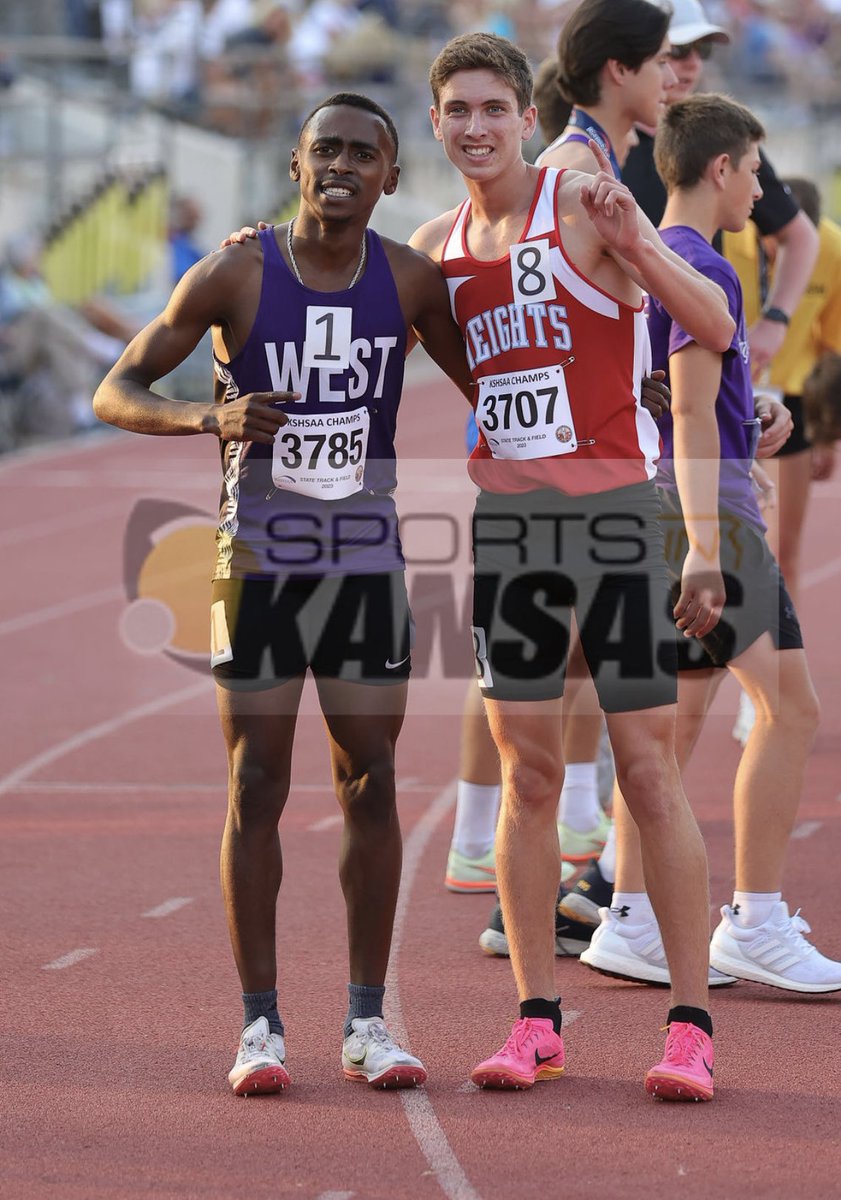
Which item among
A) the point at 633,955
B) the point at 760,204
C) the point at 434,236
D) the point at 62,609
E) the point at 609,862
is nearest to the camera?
the point at 434,236

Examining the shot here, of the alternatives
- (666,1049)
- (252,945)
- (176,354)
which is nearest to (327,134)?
(176,354)

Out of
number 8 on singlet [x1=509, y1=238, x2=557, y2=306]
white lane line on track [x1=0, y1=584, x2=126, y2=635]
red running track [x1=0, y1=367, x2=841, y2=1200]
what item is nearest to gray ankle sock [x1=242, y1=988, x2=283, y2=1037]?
red running track [x1=0, y1=367, x2=841, y2=1200]

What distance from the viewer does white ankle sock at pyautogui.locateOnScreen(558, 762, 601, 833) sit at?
20.6 feet

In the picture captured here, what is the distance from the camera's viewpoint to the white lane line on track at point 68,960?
535 cm

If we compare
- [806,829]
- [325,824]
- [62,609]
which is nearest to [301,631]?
[325,824]

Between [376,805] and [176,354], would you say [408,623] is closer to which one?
[376,805]

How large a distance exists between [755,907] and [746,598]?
841mm

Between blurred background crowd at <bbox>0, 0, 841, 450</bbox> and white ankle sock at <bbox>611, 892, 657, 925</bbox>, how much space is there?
14.0 meters

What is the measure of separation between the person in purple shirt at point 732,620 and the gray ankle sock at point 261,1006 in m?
1.12

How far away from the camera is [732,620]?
4.79 m

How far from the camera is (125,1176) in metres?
3.83

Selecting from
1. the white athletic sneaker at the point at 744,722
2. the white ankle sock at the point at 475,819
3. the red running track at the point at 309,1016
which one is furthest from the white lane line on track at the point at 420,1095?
the white athletic sneaker at the point at 744,722

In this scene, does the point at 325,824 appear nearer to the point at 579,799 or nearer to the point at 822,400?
the point at 579,799

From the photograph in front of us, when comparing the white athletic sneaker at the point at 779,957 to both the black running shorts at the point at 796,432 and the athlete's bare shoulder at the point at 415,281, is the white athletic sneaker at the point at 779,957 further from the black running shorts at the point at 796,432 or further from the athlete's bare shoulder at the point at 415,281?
the black running shorts at the point at 796,432
